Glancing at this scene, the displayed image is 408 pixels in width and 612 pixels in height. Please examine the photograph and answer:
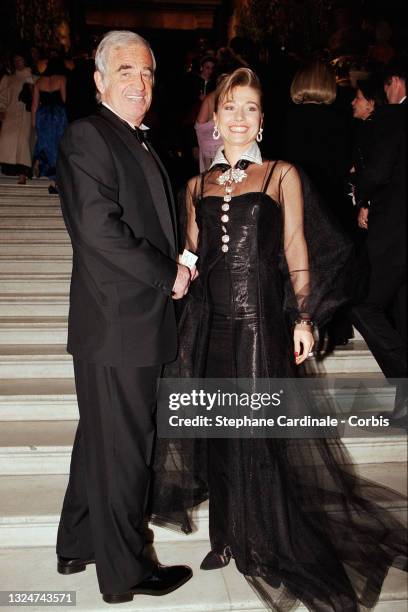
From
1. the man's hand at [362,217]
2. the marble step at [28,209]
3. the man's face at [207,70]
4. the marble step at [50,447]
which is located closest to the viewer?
the marble step at [50,447]

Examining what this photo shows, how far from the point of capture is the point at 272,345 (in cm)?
202

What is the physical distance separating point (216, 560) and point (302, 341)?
3.14 feet

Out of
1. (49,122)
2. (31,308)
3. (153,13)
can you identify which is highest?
(153,13)

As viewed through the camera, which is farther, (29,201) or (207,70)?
(207,70)

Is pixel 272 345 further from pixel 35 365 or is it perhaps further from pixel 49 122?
pixel 49 122

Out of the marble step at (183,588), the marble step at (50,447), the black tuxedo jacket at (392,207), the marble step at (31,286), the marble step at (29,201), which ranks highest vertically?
the black tuxedo jacket at (392,207)

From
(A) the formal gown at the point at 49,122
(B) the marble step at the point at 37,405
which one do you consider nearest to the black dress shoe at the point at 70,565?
(B) the marble step at the point at 37,405

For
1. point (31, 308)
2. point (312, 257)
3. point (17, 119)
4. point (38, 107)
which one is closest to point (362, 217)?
point (312, 257)

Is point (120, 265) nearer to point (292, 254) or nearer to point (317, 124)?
point (292, 254)

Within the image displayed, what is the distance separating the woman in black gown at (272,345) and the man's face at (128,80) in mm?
297

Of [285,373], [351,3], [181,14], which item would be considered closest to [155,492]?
[285,373]

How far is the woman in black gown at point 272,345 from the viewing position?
1.98 meters

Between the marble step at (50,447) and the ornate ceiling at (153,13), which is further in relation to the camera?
the ornate ceiling at (153,13)

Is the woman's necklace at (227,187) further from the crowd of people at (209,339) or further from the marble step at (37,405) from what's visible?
the marble step at (37,405)
